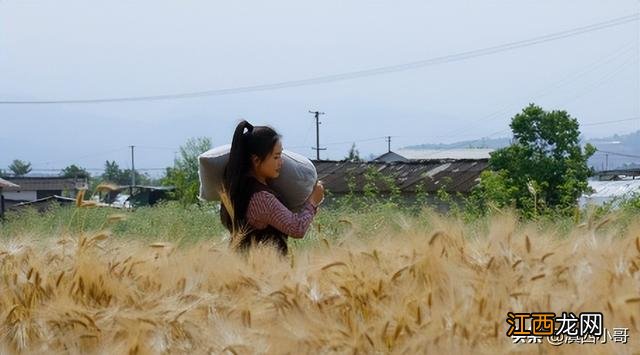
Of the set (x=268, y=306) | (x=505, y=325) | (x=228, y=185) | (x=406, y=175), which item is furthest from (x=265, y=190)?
(x=406, y=175)

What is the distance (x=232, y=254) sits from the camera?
2506 mm

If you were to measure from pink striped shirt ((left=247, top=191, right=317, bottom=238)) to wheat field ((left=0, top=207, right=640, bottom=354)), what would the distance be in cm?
104

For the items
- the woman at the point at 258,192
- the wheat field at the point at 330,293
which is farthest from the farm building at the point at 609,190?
the woman at the point at 258,192

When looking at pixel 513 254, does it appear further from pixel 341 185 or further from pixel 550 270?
pixel 341 185

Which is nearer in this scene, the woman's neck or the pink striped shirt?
the pink striped shirt

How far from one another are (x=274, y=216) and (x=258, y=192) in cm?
12

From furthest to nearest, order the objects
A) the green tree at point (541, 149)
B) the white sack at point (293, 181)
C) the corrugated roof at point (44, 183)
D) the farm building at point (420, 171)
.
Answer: the corrugated roof at point (44, 183) < the farm building at point (420, 171) < the green tree at point (541, 149) < the white sack at point (293, 181)

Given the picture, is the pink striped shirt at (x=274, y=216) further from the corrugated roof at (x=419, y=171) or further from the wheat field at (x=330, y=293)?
the corrugated roof at (x=419, y=171)

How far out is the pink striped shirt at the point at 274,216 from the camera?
3604mm

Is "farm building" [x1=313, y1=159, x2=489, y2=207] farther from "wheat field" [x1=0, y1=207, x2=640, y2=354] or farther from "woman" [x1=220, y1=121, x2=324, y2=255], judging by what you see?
"wheat field" [x1=0, y1=207, x2=640, y2=354]

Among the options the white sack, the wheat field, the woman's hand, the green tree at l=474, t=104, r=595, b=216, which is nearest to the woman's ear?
the white sack

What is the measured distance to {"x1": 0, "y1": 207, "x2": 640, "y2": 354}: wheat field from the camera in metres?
1.74

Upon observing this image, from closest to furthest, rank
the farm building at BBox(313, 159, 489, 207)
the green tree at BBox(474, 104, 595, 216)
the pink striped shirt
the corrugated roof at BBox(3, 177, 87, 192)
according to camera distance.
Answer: the pink striped shirt < the green tree at BBox(474, 104, 595, 216) < the farm building at BBox(313, 159, 489, 207) < the corrugated roof at BBox(3, 177, 87, 192)

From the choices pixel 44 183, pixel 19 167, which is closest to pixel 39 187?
pixel 44 183
